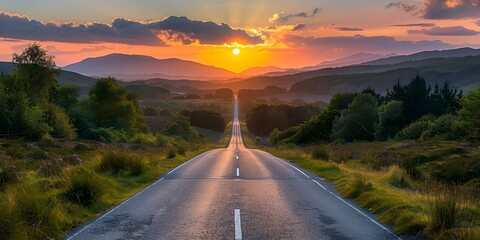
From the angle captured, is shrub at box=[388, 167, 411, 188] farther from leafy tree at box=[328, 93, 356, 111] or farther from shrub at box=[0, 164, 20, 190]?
leafy tree at box=[328, 93, 356, 111]

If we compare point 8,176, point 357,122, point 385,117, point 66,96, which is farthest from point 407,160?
point 66,96

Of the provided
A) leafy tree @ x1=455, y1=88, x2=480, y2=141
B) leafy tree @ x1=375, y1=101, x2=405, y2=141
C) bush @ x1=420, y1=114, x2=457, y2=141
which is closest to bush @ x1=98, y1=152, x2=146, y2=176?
leafy tree @ x1=455, y1=88, x2=480, y2=141

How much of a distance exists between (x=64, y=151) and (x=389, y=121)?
191 ft

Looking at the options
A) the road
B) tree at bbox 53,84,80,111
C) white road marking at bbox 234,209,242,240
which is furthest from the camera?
tree at bbox 53,84,80,111

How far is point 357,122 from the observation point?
267 feet

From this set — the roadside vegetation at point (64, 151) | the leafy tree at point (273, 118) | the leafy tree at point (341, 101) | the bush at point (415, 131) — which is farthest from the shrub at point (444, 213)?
the leafy tree at point (273, 118)

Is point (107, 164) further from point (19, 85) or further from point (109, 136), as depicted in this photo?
point (19, 85)

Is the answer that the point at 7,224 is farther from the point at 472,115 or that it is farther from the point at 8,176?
the point at 472,115

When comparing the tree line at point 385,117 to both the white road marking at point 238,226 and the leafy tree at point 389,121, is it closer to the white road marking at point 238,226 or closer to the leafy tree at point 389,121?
the leafy tree at point 389,121

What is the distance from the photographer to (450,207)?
936 cm

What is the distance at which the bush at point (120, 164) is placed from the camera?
20.2 metres

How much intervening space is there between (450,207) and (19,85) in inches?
2593

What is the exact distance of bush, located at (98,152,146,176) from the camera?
66.4 ft

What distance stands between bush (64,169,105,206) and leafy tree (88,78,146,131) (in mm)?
72843
